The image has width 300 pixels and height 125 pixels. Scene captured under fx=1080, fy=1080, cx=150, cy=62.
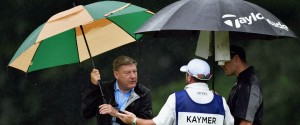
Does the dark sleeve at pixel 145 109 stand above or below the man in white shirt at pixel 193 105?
below

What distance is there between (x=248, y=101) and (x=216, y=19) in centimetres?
56

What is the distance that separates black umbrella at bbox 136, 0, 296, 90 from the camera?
6.57 metres

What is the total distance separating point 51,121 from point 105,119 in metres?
6.23

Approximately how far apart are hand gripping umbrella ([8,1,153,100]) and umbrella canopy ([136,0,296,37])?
2.35 feet

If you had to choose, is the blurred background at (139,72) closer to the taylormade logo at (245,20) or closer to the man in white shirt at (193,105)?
the taylormade logo at (245,20)

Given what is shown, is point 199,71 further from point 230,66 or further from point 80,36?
point 80,36

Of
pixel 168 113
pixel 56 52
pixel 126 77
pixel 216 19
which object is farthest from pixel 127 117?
pixel 56 52

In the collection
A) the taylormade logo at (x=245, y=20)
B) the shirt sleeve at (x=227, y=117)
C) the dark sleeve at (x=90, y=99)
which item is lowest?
the dark sleeve at (x=90, y=99)

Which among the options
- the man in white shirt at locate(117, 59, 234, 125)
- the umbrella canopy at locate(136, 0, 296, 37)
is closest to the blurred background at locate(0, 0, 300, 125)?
the umbrella canopy at locate(136, 0, 296, 37)

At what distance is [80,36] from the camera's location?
7.93m

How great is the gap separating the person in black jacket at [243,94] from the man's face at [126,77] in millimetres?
824

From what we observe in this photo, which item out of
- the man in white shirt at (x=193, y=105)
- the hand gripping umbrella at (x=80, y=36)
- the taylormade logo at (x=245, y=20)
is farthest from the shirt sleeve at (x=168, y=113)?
the hand gripping umbrella at (x=80, y=36)

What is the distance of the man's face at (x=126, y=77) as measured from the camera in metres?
7.48

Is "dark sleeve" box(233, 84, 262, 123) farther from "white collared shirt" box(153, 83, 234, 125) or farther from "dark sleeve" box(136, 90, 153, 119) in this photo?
"dark sleeve" box(136, 90, 153, 119)
